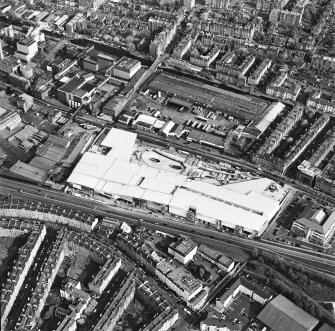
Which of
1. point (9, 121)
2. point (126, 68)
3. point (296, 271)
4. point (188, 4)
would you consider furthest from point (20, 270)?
point (188, 4)

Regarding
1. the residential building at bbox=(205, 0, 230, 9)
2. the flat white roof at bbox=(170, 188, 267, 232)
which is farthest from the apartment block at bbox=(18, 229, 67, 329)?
the residential building at bbox=(205, 0, 230, 9)

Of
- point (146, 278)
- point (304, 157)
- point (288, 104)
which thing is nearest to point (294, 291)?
point (146, 278)

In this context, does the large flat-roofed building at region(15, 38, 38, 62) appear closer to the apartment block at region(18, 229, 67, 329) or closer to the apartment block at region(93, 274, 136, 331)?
the apartment block at region(18, 229, 67, 329)

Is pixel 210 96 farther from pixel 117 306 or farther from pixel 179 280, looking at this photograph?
pixel 117 306

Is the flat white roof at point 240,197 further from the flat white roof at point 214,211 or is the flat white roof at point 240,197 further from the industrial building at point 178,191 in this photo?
the flat white roof at point 214,211

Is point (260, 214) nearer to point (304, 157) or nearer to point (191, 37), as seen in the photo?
point (304, 157)

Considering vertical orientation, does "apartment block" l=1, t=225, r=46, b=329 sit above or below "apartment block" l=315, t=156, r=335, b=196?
below
